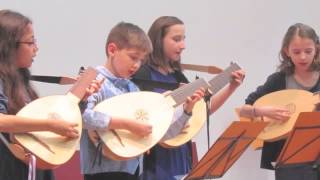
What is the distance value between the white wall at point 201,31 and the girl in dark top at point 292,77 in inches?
30.3

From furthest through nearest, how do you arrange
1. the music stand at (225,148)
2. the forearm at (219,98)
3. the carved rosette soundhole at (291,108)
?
the carved rosette soundhole at (291,108) < the forearm at (219,98) < the music stand at (225,148)

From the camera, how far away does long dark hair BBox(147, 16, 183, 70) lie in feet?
8.30

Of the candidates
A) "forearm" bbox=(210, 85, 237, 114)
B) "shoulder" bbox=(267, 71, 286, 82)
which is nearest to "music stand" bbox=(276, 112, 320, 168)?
"forearm" bbox=(210, 85, 237, 114)

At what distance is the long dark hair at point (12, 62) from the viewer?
185cm

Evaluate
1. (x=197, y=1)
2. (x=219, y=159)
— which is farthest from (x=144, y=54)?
(x=197, y=1)

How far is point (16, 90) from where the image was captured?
187 cm

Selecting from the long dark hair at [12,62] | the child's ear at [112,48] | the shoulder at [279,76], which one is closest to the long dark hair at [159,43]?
the child's ear at [112,48]

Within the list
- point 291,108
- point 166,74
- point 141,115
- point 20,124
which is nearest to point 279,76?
point 291,108

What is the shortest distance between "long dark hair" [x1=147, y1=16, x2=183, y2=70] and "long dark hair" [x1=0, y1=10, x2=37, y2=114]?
0.74 metres

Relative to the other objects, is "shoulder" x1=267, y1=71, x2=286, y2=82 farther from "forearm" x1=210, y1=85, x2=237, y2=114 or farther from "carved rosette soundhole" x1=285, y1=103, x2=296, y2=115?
"forearm" x1=210, y1=85, x2=237, y2=114

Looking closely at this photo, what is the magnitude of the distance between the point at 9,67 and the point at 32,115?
18 centimetres

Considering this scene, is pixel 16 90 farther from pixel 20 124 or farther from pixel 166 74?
pixel 166 74

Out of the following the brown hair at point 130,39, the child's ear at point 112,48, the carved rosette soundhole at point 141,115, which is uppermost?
the brown hair at point 130,39

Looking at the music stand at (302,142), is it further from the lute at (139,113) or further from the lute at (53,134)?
the lute at (53,134)
